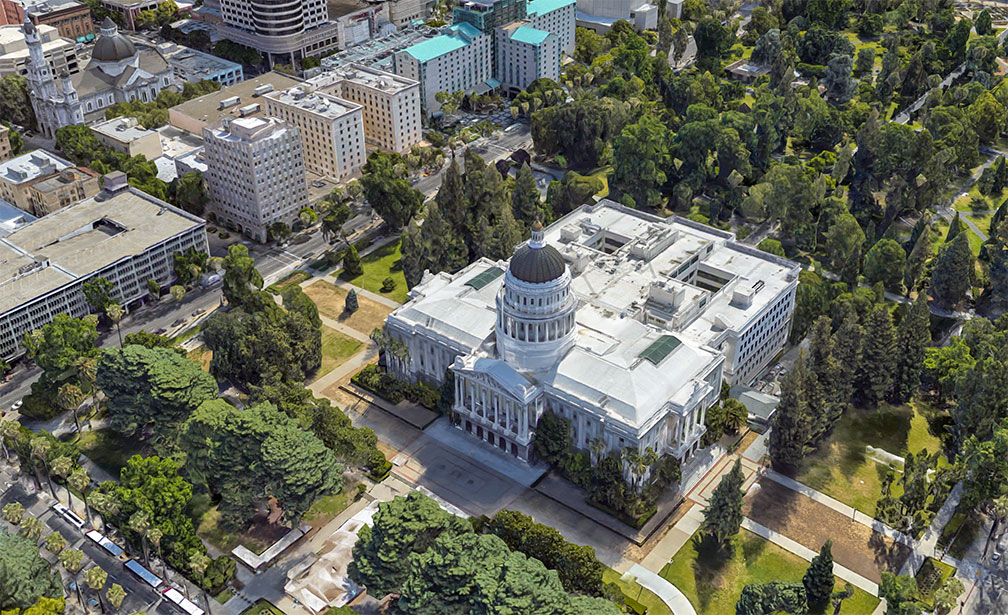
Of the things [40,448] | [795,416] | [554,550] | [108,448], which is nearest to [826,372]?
[795,416]

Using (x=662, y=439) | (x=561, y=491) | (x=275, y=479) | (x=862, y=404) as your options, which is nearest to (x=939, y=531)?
(x=862, y=404)

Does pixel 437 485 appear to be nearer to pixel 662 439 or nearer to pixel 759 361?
pixel 662 439

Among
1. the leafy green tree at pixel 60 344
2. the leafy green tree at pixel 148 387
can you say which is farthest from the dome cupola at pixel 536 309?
the leafy green tree at pixel 60 344

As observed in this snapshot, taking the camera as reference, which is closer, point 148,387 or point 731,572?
point 731,572

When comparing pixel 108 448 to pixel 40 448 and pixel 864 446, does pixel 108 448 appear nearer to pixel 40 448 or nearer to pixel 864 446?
pixel 40 448

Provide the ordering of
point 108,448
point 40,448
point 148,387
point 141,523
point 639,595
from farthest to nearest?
point 108,448 < point 148,387 < point 40,448 < point 639,595 < point 141,523
